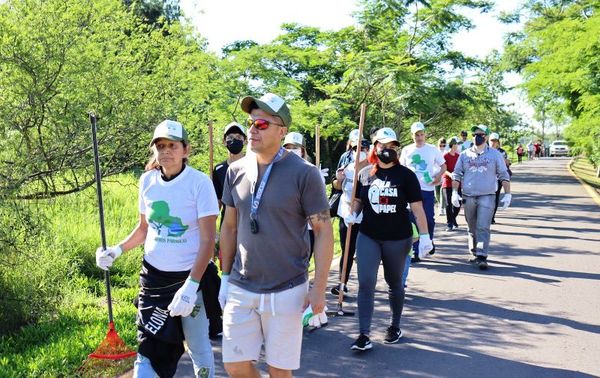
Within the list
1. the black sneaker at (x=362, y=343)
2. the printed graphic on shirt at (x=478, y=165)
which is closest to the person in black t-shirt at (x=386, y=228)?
the black sneaker at (x=362, y=343)

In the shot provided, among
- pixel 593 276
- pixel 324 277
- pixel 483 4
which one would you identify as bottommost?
pixel 593 276

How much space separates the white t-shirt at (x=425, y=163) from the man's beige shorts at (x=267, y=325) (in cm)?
590

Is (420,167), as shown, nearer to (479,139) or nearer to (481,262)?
(479,139)

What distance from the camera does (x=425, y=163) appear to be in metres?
9.06

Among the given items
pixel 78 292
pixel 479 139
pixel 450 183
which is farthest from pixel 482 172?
pixel 78 292

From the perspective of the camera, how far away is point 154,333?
3771mm

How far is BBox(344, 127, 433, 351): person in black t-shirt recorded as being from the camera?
5270 millimetres

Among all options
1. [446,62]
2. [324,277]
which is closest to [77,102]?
[324,277]

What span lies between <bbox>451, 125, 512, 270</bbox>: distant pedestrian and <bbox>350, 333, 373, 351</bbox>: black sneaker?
391 cm

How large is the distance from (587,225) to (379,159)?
9.31 meters

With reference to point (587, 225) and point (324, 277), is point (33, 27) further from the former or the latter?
point (587, 225)

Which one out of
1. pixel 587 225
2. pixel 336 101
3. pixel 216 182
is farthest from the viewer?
pixel 336 101

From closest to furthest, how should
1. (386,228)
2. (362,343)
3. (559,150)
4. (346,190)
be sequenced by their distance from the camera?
(362,343) → (386,228) → (346,190) → (559,150)

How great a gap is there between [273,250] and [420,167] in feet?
20.2
